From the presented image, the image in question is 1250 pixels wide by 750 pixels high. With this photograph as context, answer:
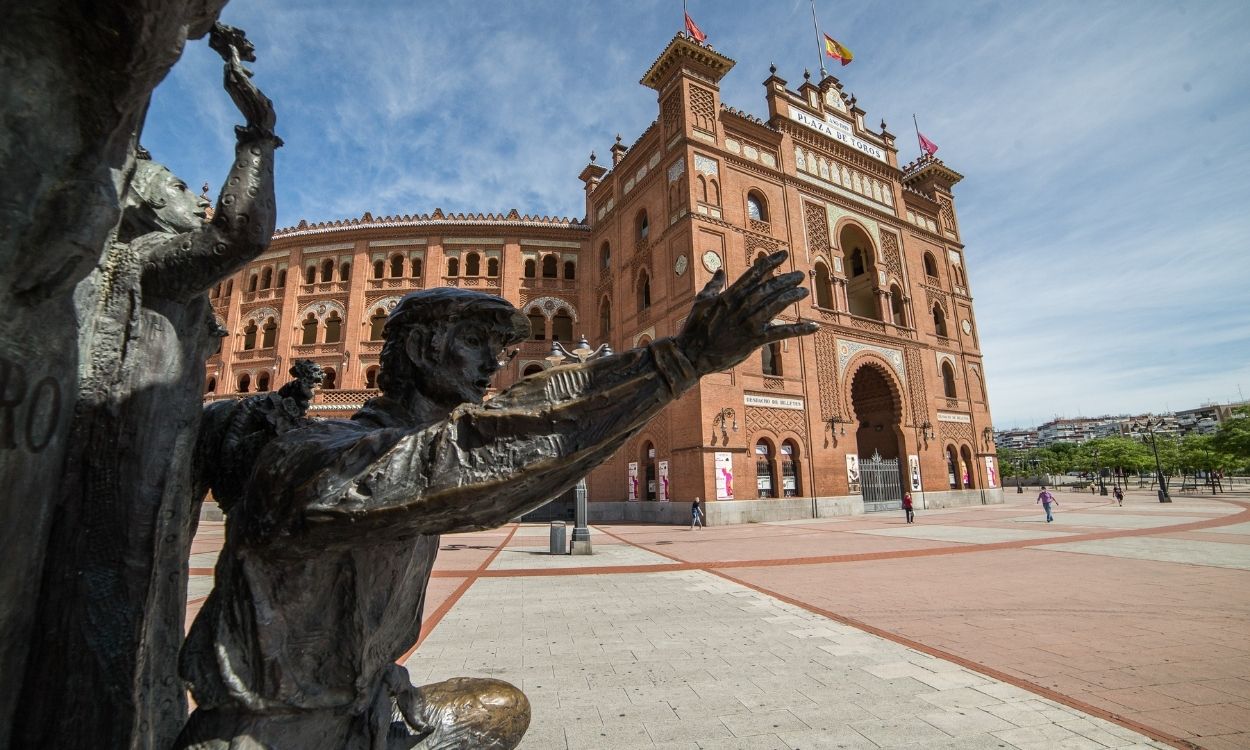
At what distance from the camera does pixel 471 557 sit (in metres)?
10.8

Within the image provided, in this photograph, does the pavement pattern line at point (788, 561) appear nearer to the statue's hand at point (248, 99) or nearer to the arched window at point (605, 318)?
the statue's hand at point (248, 99)

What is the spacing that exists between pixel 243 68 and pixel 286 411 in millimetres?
769

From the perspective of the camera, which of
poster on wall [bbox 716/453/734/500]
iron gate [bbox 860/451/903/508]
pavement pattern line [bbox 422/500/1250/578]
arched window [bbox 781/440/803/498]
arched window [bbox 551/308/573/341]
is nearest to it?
pavement pattern line [bbox 422/500/1250/578]

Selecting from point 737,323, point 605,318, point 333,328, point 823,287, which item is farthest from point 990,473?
point 333,328

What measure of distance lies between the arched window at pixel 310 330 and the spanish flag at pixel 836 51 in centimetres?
2820

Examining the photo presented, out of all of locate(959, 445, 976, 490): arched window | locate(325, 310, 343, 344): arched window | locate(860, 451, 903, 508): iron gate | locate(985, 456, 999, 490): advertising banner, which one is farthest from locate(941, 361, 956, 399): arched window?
locate(325, 310, 343, 344): arched window

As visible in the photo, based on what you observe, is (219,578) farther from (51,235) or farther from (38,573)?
(51,235)

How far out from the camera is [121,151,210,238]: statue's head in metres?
1.08

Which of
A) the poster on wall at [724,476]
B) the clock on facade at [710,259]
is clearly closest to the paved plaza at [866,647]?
the poster on wall at [724,476]

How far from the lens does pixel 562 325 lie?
27281 mm

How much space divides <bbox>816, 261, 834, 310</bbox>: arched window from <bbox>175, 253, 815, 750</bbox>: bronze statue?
23.4 metres

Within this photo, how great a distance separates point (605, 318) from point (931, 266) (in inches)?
698

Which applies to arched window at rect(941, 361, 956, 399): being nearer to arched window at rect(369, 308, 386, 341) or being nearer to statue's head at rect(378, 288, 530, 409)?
arched window at rect(369, 308, 386, 341)

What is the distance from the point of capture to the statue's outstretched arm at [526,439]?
0.83 metres
